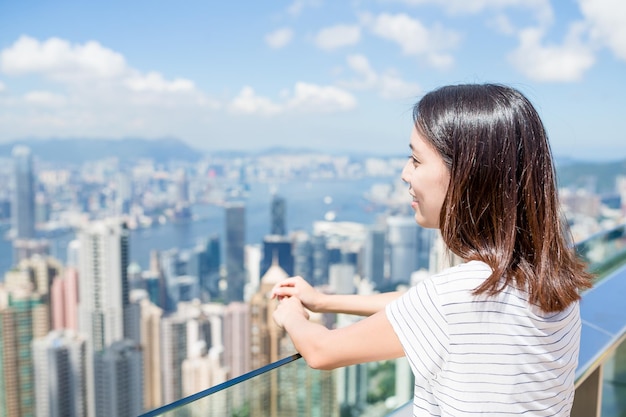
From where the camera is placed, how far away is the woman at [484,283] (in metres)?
0.56

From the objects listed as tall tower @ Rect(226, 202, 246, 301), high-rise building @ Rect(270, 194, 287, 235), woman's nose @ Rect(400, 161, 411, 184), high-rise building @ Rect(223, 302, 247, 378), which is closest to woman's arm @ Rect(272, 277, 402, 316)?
woman's nose @ Rect(400, 161, 411, 184)

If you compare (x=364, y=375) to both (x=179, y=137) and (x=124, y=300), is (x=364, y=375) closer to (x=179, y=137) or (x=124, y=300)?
(x=124, y=300)

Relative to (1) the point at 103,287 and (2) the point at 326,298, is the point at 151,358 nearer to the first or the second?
(1) the point at 103,287

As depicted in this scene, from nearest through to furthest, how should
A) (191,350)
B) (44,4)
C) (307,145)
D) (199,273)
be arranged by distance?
(191,350) → (199,273) → (307,145) → (44,4)

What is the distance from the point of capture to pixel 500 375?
0.57 meters

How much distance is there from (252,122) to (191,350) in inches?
641

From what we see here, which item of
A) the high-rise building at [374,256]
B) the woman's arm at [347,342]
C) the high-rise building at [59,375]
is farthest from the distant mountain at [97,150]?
the woman's arm at [347,342]

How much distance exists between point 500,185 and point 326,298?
0.38m

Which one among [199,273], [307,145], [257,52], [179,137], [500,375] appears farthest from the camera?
[257,52]

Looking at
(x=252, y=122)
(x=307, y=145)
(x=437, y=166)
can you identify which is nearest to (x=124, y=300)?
(x=307, y=145)

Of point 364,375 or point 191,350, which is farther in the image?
point 191,350

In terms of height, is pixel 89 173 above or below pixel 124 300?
above

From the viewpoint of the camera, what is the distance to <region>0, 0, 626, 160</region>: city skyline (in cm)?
2798

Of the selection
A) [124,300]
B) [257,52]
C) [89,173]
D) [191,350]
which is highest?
[257,52]
